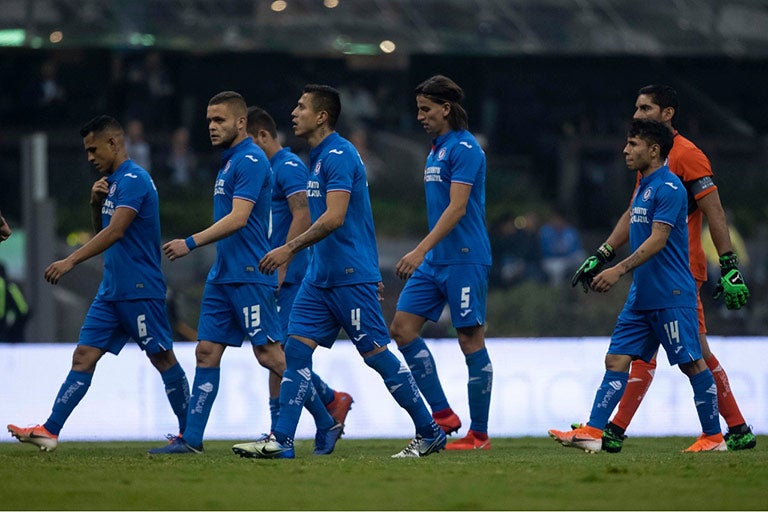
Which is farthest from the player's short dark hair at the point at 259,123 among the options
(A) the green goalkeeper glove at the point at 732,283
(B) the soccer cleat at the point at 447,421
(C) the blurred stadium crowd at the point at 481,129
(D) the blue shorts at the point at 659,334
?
(C) the blurred stadium crowd at the point at 481,129

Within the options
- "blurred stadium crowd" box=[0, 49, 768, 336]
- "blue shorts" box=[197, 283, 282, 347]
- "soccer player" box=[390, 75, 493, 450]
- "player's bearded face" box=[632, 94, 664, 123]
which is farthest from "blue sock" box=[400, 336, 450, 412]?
"blurred stadium crowd" box=[0, 49, 768, 336]

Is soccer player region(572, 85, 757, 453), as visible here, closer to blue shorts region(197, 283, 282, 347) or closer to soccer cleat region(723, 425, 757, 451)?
soccer cleat region(723, 425, 757, 451)

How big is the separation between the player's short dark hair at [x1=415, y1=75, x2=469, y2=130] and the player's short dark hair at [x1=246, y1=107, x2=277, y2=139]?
1.22 meters

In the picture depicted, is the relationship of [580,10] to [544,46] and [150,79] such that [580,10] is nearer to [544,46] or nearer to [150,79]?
[544,46]

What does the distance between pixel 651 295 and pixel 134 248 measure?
3355 millimetres

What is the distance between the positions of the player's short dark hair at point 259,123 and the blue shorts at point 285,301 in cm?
109

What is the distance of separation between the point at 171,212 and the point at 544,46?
6.41 metres

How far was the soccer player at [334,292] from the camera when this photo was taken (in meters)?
8.30

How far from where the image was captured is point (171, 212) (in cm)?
1945

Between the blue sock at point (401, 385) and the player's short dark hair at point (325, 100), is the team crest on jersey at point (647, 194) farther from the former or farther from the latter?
the player's short dark hair at point (325, 100)

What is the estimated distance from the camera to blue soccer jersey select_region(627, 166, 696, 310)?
8.62m

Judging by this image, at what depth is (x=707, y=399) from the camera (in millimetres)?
8883

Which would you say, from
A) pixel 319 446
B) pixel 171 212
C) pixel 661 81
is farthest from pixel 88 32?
pixel 319 446

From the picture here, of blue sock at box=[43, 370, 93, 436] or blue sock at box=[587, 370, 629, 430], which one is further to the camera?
blue sock at box=[43, 370, 93, 436]
